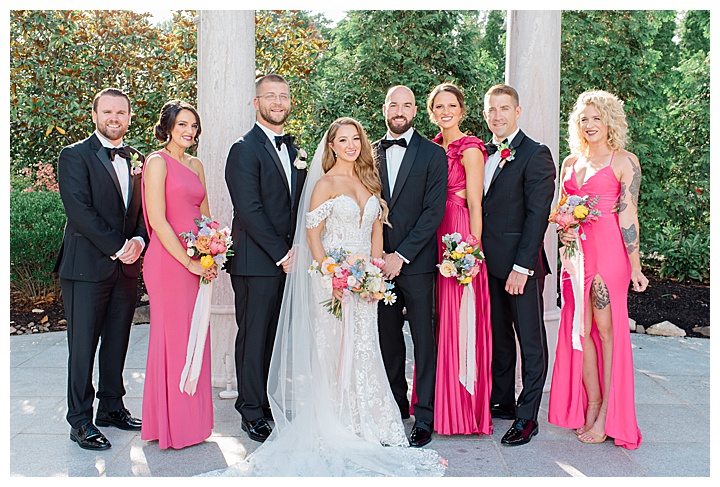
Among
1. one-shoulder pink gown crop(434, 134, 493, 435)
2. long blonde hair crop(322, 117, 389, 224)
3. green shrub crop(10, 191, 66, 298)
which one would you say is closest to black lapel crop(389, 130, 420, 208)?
long blonde hair crop(322, 117, 389, 224)

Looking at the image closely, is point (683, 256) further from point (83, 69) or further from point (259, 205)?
point (83, 69)

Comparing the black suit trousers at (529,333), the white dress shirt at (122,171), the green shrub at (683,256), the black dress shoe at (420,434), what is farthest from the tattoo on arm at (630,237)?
the green shrub at (683,256)

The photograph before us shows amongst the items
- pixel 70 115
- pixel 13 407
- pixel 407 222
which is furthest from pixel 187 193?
pixel 70 115

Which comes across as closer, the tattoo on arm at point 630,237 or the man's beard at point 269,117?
the tattoo on arm at point 630,237

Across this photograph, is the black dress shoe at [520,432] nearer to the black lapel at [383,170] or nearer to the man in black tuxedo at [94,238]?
the black lapel at [383,170]

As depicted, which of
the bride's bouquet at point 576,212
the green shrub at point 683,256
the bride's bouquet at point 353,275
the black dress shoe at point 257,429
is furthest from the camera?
the green shrub at point 683,256

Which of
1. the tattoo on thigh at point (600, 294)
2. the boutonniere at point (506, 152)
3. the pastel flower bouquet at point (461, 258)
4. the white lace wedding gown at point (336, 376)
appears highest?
the boutonniere at point (506, 152)

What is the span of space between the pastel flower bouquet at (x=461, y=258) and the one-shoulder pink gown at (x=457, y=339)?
152mm

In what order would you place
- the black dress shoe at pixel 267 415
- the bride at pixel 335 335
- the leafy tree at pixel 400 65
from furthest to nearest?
the leafy tree at pixel 400 65, the black dress shoe at pixel 267 415, the bride at pixel 335 335

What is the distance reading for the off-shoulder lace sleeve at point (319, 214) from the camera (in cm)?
424

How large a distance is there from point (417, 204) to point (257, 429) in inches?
72.4

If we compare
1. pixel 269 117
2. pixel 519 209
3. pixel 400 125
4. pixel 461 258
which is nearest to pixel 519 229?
pixel 519 209

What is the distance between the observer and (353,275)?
411 centimetres

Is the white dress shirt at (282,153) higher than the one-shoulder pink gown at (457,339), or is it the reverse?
the white dress shirt at (282,153)
